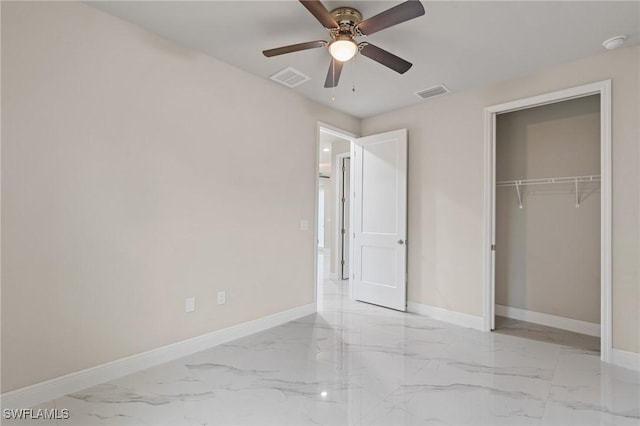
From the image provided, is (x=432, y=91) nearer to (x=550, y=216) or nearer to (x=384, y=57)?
(x=384, y=57)

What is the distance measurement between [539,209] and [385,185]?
6.14 feet

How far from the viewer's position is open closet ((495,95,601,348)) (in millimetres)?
3418

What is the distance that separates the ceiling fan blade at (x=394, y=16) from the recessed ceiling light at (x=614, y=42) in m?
1.95

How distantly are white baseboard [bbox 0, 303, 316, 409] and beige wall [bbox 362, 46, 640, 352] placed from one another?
2117 millimetres

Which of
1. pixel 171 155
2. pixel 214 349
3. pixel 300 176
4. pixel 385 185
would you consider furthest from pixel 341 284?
pixel 171 155

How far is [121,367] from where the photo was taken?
237 cm

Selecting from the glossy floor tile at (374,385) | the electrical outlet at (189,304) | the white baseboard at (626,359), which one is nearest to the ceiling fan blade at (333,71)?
the electrical outlet at (189,304)

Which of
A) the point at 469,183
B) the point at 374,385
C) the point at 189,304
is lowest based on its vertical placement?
the point at 374,385

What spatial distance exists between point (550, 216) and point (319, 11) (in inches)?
139

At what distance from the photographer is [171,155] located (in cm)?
270

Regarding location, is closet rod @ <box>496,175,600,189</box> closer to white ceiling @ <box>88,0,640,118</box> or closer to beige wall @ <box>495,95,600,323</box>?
beige wall @ <box>495,95,600,323</box>

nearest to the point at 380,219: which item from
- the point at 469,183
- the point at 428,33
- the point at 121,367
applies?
the point at 469,183

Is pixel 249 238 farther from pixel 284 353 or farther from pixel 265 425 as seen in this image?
pixel 265 425

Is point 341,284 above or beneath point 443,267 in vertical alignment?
beneath
